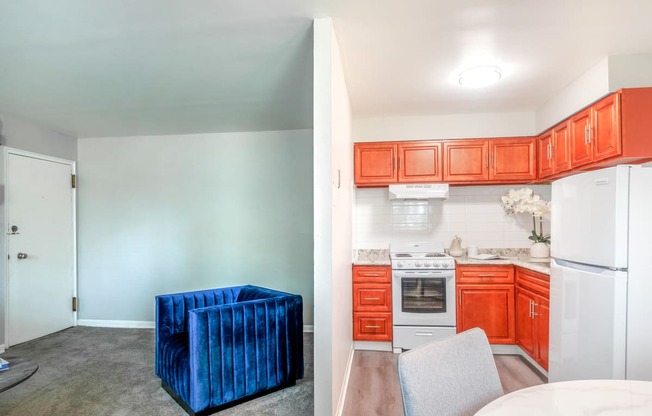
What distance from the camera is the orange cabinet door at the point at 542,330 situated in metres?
2.82

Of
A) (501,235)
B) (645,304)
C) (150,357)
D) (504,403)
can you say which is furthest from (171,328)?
(501,235)

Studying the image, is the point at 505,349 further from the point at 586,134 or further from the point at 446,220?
the point at 586,134

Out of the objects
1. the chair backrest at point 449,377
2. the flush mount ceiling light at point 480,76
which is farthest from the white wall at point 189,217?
the chair backrest at point 449,377

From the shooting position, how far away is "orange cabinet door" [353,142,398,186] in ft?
12.7

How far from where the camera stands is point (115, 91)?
3.06 metres

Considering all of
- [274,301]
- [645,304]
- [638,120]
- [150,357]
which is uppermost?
[638,120]

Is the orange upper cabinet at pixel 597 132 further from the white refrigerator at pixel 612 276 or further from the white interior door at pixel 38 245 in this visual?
the white interior door at pixel 38 245

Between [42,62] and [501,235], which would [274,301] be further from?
[501,235]

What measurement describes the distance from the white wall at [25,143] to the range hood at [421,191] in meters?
4.04

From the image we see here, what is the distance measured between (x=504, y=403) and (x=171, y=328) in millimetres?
2565

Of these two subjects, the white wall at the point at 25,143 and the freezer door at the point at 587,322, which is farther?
the white wall at the point at 25,143

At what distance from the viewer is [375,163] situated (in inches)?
154

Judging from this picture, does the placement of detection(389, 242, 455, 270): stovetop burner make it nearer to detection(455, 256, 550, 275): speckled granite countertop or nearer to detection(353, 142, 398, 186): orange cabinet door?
detection(455, 256, 550, 275): speckled granite countertop

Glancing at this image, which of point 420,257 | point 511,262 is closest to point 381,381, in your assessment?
point 420,257
